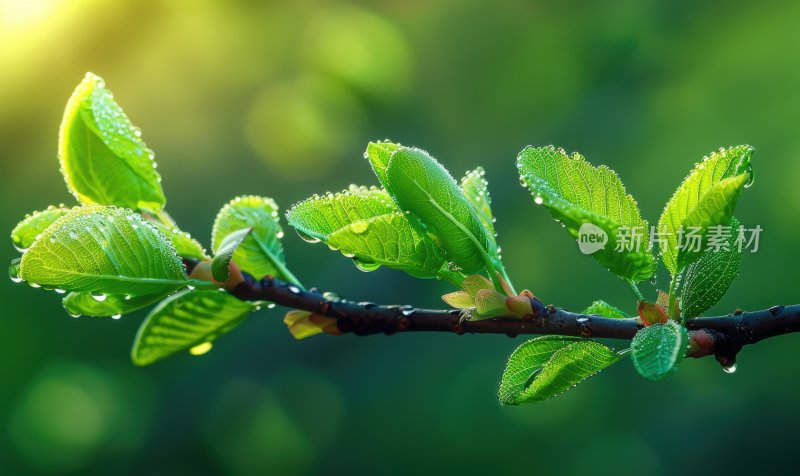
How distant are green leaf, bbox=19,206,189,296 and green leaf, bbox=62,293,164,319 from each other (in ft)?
0.16

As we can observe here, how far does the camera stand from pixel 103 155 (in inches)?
30.2

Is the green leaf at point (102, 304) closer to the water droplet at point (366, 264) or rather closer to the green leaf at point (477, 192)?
the water droplet at point (366, 264)

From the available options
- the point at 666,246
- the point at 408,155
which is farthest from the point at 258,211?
the point at 666,246

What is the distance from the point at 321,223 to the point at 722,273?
1.11ft

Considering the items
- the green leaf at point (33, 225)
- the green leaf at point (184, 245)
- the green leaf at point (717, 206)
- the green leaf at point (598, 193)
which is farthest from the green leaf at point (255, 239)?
the green leaf at point (717, 206)

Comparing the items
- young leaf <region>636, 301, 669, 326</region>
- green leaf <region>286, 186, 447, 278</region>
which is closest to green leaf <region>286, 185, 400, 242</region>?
green leaf <region>286, 186, 447, 278</region>

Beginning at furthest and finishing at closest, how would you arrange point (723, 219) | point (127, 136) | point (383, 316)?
point (127, 136)
point (383, 316)
point (723, 219)

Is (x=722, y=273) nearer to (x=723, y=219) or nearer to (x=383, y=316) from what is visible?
(x=723, y=219)

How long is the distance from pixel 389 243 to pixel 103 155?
0.33 meters

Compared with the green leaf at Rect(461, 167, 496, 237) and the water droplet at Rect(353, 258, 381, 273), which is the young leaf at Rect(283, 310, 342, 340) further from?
the green leaf at Rect(461, 167, 496, 237)

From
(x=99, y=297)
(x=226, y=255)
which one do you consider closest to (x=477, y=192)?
(x=226, y=255)

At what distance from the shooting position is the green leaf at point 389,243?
632 millimetres

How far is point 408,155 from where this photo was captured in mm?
607

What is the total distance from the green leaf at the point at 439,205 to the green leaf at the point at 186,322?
0.70 ft
